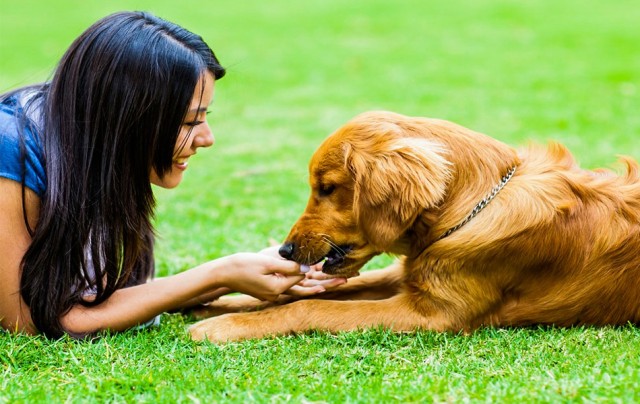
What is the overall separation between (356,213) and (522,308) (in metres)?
0.98

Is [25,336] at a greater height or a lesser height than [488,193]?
lesser

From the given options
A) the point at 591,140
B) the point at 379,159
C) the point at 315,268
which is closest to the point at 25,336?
the point at 315,268

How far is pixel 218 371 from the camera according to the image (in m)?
3.67

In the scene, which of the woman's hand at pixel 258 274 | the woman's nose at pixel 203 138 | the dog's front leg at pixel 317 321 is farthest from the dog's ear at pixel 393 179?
the woman's nose at pixel 203 138

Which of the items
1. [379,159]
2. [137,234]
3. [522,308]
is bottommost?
[522,308]

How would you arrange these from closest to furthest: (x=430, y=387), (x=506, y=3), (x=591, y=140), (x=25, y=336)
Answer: (x=430, y=387), (x=25, y=336), (x=591, y=140), (x=506, y=3)

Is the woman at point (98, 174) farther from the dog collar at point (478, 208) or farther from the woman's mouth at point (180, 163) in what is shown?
the dog collar at point (478, 208)

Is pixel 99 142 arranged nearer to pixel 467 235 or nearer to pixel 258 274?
pixel 258 274

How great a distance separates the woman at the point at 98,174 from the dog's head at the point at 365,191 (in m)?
0.35

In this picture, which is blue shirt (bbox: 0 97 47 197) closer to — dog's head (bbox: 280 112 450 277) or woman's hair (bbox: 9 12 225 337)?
woman's hair (bbox: 9 12 225 337)

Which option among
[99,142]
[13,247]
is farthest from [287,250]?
[13,247]

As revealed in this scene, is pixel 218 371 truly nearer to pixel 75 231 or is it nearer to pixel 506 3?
pixel 75 231

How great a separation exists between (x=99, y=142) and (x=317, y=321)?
55.1 inches

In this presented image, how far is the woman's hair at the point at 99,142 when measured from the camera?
4062 millimetres
